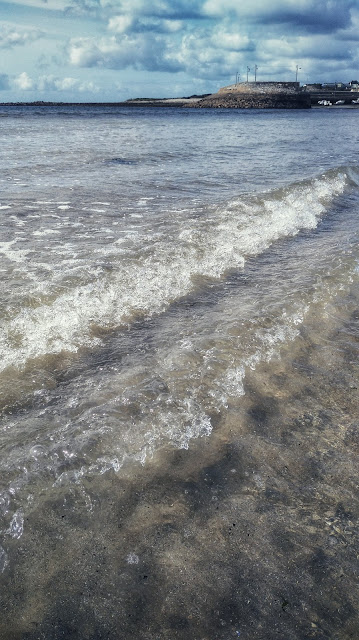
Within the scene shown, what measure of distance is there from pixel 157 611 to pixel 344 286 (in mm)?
5406

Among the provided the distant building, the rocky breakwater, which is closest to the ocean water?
the rocky breakwater

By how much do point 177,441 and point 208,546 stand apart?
0.91 meters

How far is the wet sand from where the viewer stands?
2213mm

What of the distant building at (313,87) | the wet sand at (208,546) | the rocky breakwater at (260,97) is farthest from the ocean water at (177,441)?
the distant building at (313,87)

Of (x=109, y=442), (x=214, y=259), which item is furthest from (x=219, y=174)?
(x=109, y=442)

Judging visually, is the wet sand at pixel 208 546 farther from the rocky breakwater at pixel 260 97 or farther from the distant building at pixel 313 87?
the distant building at pixel 313 87

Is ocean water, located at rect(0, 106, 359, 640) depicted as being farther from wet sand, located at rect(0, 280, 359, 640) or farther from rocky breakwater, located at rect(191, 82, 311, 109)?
rocky breakwater, located at rect(191, 82, 311, 109)

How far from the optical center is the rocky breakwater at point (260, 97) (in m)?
132

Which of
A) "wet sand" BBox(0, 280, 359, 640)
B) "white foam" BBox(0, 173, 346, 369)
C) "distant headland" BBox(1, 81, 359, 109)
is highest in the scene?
"distant headland" BBox(1, 81, 359, 109)

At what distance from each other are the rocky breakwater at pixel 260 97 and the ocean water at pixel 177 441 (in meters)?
144

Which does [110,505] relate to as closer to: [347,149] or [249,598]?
[249,598]

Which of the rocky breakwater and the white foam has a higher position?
the rocky breakwater

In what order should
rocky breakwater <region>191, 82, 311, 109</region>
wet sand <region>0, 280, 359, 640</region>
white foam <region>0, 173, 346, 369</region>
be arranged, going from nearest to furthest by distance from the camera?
wet sand <region>0, 280, 359, 640</region> < white foam <region>0, 173, 346, 369</region> < rocky breakwater <region>191, 82, 311, 109</region>

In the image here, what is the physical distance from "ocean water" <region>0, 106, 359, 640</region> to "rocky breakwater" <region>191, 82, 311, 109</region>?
472 feet
